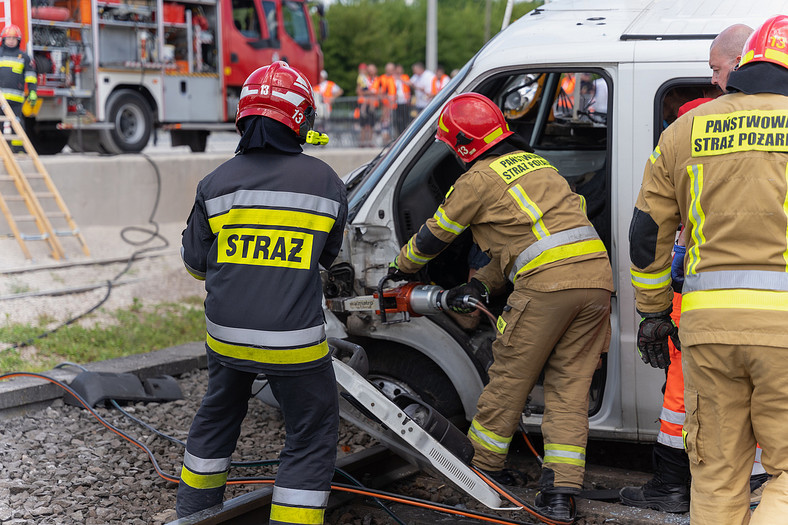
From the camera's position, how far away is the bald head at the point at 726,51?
3382 millimetres

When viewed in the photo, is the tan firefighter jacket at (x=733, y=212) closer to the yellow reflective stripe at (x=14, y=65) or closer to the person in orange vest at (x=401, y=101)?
the yellow reflective stripe at (x=14, y=65)

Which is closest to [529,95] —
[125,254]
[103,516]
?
[103,516]

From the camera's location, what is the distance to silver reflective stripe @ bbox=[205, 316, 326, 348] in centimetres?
316

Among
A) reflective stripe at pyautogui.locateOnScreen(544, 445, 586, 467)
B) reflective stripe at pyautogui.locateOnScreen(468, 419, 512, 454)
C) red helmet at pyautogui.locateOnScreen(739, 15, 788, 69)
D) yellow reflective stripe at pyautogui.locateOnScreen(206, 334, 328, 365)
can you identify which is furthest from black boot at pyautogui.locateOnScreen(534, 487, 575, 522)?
red helmet at pyautogui.locateOnScreen(739, 15, 788, 69)

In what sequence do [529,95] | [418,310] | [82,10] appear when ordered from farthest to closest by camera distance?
[82,10] < [529,95] < [418,310]

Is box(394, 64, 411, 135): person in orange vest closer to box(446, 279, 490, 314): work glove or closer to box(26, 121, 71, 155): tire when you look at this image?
box(26, 121, 71, 155): tire

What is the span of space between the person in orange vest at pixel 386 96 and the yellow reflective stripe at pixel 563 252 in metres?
14.4

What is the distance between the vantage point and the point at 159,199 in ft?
32.8

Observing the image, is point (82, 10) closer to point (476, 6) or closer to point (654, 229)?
point (654, 229)

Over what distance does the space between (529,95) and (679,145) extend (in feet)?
8.34

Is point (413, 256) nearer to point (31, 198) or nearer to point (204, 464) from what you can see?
point (204, 464)

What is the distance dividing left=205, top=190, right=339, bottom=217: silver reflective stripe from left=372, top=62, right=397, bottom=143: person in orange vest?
1490 centimetres

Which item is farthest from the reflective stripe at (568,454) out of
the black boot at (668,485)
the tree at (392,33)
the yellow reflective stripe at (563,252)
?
the tree at (392,33)

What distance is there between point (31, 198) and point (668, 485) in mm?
6851
